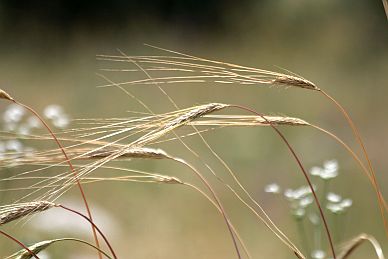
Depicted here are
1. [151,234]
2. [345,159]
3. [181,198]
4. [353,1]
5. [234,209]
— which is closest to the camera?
[151,234]

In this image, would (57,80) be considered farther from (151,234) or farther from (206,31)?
(151,234)

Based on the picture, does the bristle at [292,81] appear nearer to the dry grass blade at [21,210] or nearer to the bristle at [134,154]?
the bristle at [134,154]

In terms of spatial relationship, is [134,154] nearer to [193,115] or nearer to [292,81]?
[193,115]

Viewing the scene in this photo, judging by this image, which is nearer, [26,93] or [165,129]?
[165,129]

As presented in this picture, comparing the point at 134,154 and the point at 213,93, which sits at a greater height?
the point at 213,93

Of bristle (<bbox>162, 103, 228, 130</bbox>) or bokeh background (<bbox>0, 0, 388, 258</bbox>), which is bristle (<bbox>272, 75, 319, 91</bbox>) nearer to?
bristle (<bbox>162, 103, 228, 130</bbox>)

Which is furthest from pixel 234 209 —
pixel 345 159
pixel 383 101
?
pixel 383 101

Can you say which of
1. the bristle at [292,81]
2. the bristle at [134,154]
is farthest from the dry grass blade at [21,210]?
the bristle at [292,81]

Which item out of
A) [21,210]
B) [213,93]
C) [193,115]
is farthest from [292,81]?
[213,93]
